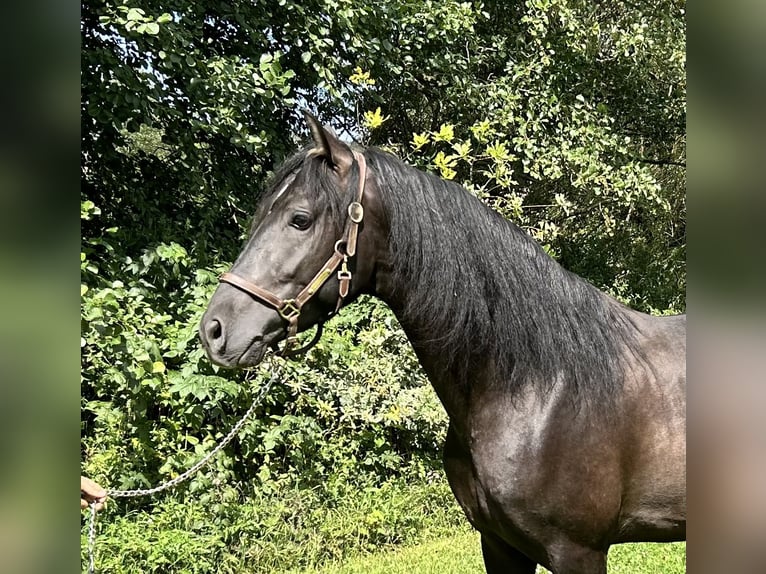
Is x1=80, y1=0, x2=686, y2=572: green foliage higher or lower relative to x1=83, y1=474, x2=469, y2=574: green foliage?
higher

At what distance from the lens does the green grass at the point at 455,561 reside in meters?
3.83

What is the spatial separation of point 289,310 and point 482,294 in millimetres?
607

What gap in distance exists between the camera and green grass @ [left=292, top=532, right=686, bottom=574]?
383 centimetres

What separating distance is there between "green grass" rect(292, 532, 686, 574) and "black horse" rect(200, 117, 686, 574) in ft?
6.24

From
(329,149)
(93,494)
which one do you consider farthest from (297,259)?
(93,494)

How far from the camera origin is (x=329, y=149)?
2.01m

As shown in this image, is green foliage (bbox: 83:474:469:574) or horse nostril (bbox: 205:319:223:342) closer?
horse nostril (bbox: 205:319:223:342)

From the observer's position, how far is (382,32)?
210 inches

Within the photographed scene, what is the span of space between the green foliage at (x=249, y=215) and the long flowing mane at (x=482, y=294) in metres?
1.99

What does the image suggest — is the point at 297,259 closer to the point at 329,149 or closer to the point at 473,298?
the point at 329,149

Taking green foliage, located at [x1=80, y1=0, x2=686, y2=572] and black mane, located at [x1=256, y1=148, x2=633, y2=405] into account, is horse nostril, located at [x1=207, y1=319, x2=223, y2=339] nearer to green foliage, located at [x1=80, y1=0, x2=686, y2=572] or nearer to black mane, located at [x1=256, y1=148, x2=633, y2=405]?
black mane, located at [x1=256, y1=148, x2=633, y2=405]

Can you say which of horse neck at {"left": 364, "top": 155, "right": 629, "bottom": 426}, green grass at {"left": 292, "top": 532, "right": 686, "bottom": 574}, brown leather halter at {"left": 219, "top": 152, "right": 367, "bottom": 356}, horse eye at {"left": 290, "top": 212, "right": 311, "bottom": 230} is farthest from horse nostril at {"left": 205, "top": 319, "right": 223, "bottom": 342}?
green grass at {"left": 292, "top": 532, "right": 686, "bottom": 574}
